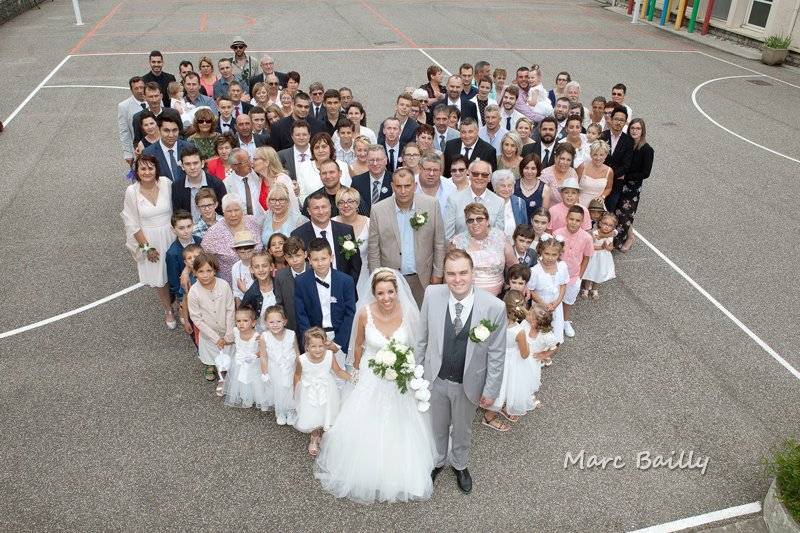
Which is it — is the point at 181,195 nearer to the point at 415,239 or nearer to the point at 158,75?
the point at 415,239

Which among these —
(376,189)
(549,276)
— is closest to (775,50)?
(549,276)

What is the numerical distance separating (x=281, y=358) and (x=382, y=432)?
57.9 inches

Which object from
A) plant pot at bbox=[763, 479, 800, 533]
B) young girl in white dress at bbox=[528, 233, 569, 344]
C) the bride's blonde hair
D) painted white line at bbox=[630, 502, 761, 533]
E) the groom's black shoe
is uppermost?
the bride's blonde hair

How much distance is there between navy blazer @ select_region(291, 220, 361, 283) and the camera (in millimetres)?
6801

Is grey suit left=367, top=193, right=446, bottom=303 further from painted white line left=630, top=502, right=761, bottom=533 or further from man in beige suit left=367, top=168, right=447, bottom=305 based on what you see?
painted white line left=630, top=502, right=761, bottom=533

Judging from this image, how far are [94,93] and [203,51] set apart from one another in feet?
20.4

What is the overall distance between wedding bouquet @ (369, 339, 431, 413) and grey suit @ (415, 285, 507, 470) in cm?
15

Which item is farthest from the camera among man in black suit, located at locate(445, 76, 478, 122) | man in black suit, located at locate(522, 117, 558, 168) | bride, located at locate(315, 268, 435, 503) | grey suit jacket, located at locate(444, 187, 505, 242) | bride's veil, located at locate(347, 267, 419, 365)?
man in black suit, located at locate(445, 76, 478, 122)

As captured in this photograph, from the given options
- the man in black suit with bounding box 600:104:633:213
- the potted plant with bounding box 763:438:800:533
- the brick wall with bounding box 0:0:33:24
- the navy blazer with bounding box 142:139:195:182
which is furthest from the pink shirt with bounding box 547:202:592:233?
the brick wall with bounding box 0:0:33:24

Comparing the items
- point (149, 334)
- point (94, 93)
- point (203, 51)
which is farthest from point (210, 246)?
point (203, 51)

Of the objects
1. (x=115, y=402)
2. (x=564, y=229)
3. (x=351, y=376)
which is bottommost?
(x=115, y=402)

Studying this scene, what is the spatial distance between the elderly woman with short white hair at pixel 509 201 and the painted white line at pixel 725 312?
11.8ft

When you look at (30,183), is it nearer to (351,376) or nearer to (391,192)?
(391,192)

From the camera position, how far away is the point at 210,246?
714 centimetres
